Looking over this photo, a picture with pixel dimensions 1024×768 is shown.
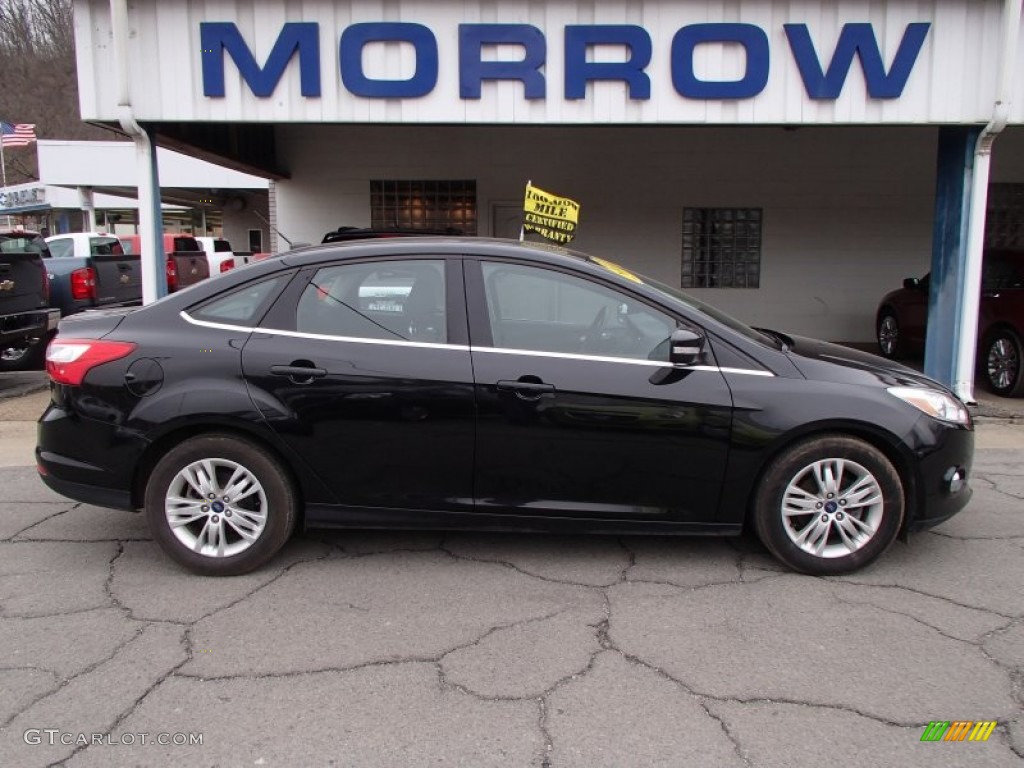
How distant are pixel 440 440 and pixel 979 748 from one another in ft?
7.96

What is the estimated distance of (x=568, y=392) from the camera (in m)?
3.71

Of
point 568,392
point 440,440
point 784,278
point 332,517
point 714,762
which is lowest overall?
point 714,762

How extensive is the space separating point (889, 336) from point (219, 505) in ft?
32.7

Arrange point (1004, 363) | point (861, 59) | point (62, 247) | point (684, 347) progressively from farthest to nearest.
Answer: point (62, 247) → point (1004, 363) → point (861, 59) → point (684, 347)

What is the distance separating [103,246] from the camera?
48.7ft

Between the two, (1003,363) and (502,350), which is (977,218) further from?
(502,350)

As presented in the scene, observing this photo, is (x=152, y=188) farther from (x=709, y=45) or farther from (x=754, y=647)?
(x=754, y=647)

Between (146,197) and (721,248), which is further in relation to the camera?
(721,248)

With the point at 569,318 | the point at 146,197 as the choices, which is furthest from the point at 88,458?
the point at 146,197

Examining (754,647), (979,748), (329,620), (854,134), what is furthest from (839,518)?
(854,134)

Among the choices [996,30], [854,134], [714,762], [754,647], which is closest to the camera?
[714,762]

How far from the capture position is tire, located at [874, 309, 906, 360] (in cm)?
1081

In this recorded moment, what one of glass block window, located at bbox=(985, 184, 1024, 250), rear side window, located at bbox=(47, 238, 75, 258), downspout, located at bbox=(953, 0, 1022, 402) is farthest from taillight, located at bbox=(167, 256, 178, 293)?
glass block window, located at bbox=(985, 184, 1024, 250)

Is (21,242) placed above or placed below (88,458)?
above
